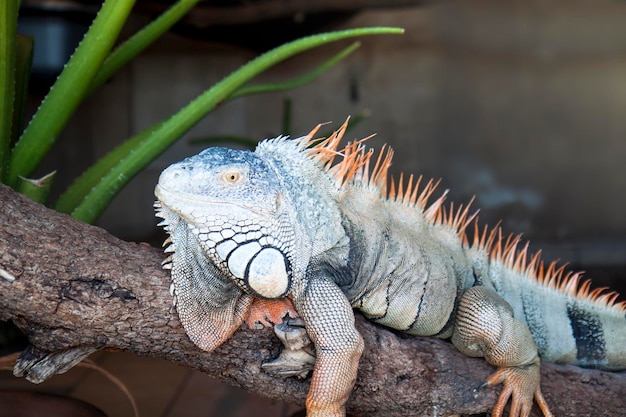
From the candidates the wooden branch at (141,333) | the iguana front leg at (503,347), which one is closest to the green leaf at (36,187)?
the wooden branch at (141,333)

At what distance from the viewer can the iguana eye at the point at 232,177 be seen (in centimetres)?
194

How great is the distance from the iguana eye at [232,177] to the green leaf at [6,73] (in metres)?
0.85

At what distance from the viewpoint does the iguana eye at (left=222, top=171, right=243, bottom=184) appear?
1.94 m

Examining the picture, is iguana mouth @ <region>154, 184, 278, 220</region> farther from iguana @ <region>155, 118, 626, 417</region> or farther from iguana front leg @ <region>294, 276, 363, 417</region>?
iguana front leg @ <region>294, 276, 363, 417</region>

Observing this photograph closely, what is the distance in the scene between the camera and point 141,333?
2029 millimetres

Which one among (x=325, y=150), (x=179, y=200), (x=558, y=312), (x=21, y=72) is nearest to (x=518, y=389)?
(x=558, y=312)

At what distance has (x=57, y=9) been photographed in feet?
16.8

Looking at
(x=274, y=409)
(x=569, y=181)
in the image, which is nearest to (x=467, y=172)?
(x=569, y=181)

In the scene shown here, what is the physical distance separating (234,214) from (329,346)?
0.47 metres

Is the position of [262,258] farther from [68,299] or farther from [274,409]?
[274,409]

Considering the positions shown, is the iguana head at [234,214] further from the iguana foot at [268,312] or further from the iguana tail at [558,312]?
the iguana tail at [558,312]

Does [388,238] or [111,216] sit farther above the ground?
[388,238]

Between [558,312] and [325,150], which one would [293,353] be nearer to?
[325,150]

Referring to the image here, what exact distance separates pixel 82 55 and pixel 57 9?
306 centimetres
